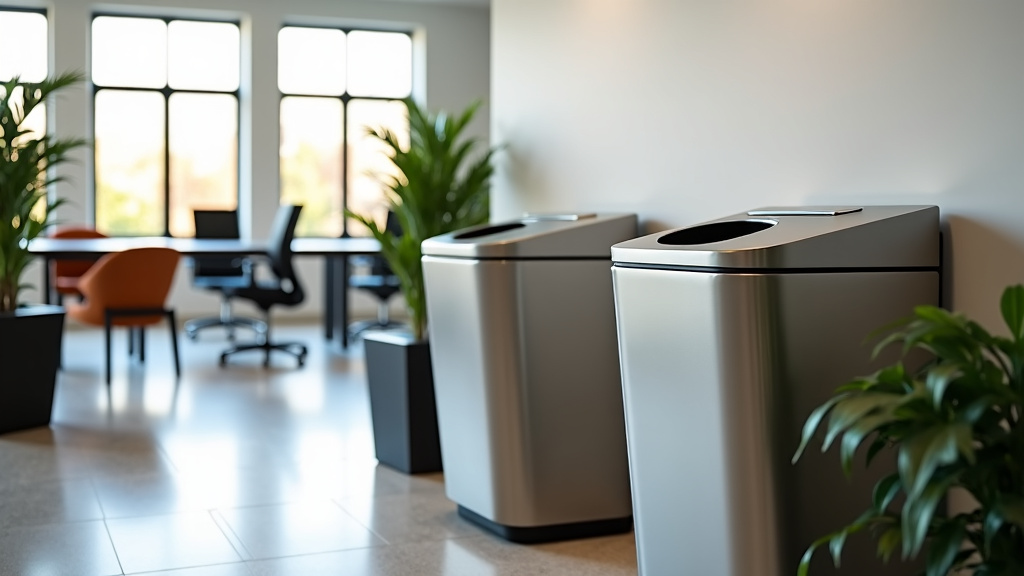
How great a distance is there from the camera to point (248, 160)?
10.2 m

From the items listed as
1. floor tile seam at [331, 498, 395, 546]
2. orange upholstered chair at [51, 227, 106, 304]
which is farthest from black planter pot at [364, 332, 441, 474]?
orange upholstered chair at [51, 227, 106, 304]

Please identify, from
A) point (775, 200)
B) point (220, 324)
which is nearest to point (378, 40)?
point (220, 324)

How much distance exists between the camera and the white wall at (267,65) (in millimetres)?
9570

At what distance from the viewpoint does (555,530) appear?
10.8 ft

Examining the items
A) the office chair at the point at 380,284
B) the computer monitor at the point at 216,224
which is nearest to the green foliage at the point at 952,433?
the office chair at the point at 380,284

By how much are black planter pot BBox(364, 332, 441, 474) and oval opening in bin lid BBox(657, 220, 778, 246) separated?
171 cm

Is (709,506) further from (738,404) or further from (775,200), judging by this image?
(775,200)

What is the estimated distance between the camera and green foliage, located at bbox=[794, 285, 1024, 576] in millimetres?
1479

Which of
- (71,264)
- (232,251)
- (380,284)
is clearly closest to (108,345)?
(232,251)

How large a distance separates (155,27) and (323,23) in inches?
60.0

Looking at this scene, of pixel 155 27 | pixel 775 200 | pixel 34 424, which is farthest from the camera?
pixel 155 27

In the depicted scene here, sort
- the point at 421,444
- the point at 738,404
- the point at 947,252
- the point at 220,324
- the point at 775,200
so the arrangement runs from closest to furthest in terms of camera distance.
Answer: the point at 738,404 → the point at 947,252 → the point at 775,200 → the point at 421,444 → the point at 220,324

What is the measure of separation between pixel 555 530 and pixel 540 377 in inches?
18.5

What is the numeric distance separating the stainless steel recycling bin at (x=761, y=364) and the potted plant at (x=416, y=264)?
6.07ft
